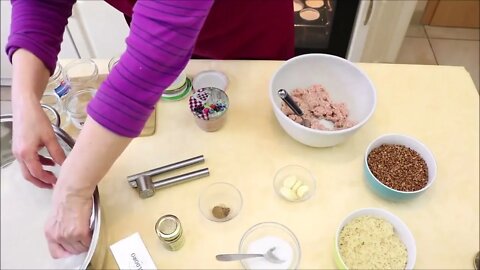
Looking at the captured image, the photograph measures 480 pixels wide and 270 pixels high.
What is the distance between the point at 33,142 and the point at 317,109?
0.53 m

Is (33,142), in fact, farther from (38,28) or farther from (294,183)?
(294,183)

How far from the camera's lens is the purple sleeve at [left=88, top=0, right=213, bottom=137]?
52 centimetres

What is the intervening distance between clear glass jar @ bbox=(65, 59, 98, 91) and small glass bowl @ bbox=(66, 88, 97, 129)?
1.0 inches

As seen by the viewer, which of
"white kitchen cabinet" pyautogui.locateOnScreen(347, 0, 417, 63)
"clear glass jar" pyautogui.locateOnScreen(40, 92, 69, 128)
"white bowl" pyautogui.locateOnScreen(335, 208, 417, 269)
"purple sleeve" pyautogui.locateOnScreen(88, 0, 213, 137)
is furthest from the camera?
"white kitchen cabinet" pyautogui.locateOnScreen(347, 0, 417, 63)

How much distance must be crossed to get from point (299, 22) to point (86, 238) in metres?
1.26

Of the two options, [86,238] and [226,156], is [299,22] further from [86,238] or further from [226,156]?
[86,238]

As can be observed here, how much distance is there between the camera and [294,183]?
753 mm

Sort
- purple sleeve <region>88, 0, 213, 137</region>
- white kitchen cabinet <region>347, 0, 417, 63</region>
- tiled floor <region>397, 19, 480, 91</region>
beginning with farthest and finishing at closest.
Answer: tiled floor <region>397, 19, 480, 91</region>
white kitchen cabinet <region>347, 0, 417, 63</region>
purple sleeve <region>88, 0, 213, 137</region>

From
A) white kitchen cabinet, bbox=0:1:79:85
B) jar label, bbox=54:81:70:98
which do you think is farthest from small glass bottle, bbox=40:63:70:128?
white kitchen cabinet, bbox=0:1:79:85

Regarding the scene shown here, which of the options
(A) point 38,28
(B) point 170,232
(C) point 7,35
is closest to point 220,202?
(B) point 170,232

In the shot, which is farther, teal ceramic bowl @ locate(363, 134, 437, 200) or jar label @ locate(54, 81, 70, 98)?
jar label @ locate(54, 81, 70, 98)

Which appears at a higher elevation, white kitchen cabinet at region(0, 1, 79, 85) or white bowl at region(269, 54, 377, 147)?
white bowl at region(269, 54, 377, 147)

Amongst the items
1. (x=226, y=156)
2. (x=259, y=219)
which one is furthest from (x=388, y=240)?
(x=226, y=156)

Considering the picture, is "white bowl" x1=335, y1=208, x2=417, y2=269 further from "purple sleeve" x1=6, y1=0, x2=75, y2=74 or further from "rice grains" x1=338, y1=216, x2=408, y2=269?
"purple sleeve" x1=6, y1=0, x2=75, y2=74
